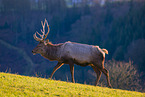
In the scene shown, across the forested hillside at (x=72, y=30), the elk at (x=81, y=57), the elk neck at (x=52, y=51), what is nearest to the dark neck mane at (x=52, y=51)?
the elk neck at (x=52, y=51)

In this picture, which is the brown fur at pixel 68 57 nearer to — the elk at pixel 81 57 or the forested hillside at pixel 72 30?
the elk at pixel 81 57

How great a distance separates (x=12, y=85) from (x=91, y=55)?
5.40 m

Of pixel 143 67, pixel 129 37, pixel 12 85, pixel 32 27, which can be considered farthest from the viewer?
pixel 32 27

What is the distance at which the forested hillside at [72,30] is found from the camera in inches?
2623

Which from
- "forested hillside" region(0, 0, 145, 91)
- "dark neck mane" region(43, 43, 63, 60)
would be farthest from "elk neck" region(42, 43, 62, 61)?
"forested hillside" region(0, 0, 145, 91)

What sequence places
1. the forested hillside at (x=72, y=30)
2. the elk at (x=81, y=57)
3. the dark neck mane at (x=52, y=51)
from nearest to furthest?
1. the elk at (x=81, y=57)
2. the dark neck mane at (x=52, y=51)
3. the forested hillside at (x=72, y=30)

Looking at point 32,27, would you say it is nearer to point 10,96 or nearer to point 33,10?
point 33,10

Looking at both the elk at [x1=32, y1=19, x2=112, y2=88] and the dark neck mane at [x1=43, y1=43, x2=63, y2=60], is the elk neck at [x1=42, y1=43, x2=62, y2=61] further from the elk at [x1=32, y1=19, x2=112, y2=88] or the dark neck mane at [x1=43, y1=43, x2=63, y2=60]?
the elk at [x1=32, y1=19, x2=112, y2=88]

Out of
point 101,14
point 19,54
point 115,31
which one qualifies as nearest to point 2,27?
point 19,54

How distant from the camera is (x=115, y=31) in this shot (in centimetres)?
8756

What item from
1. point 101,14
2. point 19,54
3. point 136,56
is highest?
point 101,14

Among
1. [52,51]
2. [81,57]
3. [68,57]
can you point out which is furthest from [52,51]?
[81,57]

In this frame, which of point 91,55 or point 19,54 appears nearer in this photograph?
point 91,55

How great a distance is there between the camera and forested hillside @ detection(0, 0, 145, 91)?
66.6m
